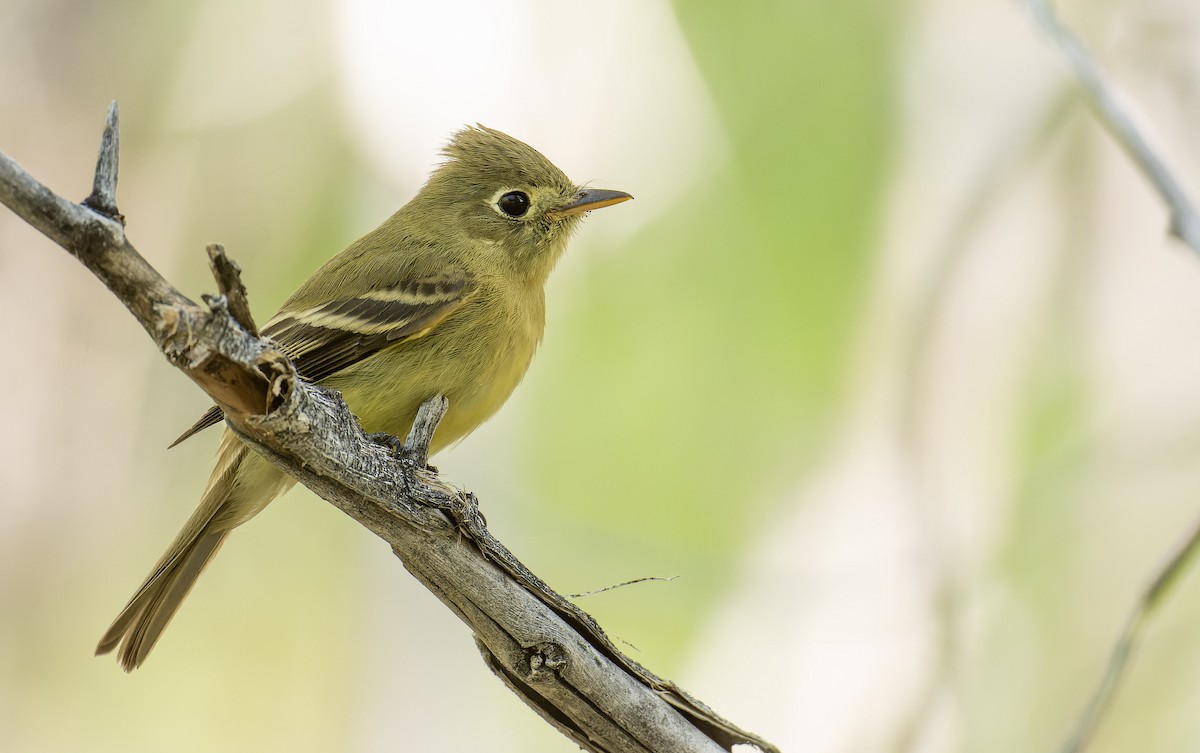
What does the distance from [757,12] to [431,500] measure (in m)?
4.74

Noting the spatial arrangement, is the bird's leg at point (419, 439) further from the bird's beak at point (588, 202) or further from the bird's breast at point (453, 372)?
the bird's beak at point (588, 202)

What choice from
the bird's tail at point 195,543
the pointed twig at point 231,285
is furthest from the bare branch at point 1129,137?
the bird's tail at point 195,543

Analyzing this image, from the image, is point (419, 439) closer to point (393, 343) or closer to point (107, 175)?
point (393, 343)

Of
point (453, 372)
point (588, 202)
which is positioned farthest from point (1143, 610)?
point (588, 202)

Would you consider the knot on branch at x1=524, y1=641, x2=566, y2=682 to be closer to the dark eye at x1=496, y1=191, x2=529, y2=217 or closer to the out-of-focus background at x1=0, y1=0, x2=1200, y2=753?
the dark eye at x1=496, y1=191, x2=529, y2=217

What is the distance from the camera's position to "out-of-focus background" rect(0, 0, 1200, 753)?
4887 millimetres

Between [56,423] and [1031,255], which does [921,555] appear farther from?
[56,423]

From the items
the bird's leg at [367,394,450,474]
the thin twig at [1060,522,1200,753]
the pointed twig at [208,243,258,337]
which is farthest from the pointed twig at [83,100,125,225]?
the thin twig at [1060,522,1200,753]

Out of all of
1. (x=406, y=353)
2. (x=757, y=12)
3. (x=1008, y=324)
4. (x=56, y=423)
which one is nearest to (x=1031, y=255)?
(x=1008, y=324)

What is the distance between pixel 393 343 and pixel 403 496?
3.56ft

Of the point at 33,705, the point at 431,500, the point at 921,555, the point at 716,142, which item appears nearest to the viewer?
the point at 431,500

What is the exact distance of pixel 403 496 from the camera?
2287mm

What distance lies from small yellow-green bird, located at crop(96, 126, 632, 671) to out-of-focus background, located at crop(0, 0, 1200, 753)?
0.94 m

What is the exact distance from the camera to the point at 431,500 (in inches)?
90.9
